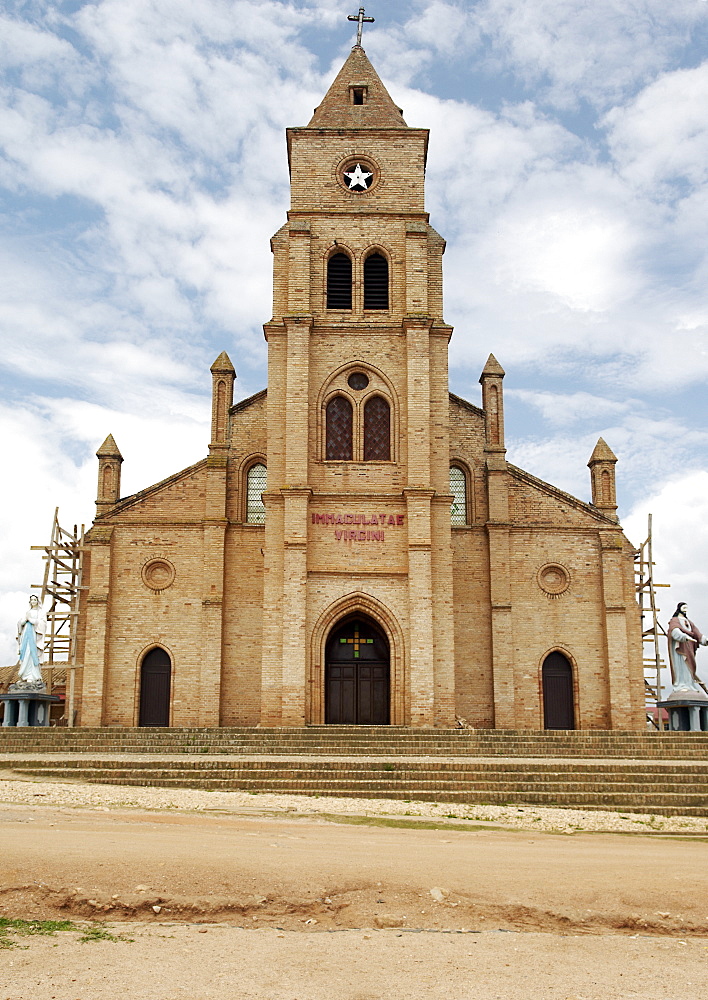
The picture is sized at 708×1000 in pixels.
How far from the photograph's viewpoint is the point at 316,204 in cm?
3244

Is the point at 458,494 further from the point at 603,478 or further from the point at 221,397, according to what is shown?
the point at 221,397

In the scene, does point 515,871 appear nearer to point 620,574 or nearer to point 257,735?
point 257,735

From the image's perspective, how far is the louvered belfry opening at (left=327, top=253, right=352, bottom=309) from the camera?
32.1 metres

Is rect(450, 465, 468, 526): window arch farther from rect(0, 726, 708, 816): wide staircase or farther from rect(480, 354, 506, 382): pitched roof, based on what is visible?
rect(0, 726, 708, 816): wide staircase

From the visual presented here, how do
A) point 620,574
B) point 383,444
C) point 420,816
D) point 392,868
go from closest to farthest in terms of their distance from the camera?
point 392,868 < point 420,816 < point 383,444 < point 620,574

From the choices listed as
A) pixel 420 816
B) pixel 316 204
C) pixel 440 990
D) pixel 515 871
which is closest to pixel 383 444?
pixel 316 204

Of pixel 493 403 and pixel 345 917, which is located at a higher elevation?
pixel 493 403

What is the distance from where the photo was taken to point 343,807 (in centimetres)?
1639

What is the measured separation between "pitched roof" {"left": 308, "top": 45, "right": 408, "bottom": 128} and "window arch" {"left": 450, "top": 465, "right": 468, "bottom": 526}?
457 inches

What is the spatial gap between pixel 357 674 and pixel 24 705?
9.58 meters

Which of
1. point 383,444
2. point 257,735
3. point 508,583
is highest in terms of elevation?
point 383,444

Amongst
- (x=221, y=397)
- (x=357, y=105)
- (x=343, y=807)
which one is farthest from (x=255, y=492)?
(x=343, y=807)

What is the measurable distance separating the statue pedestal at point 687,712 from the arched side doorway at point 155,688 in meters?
15.3

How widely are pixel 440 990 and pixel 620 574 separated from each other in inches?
1062
